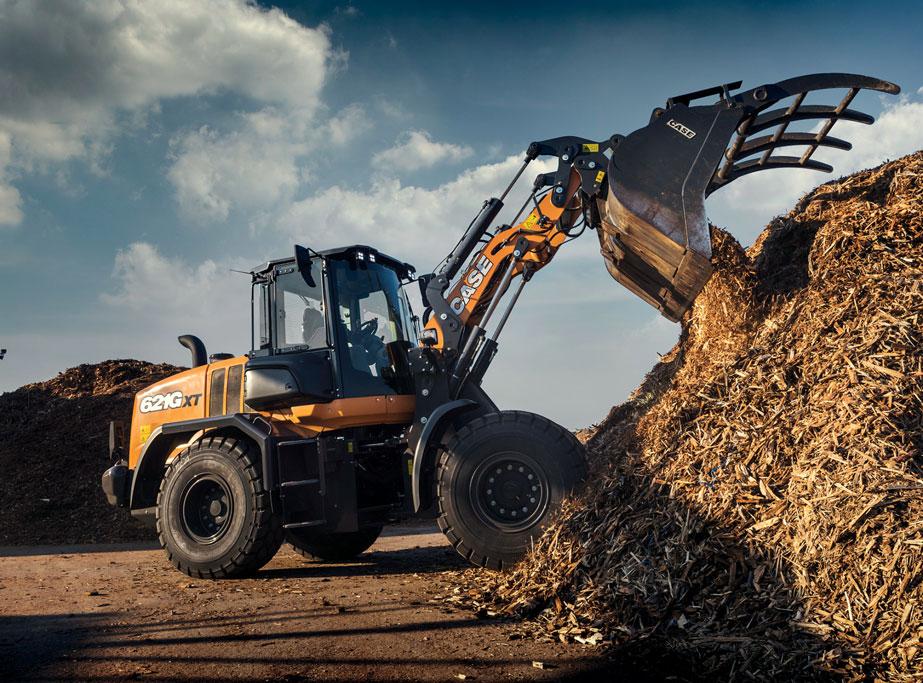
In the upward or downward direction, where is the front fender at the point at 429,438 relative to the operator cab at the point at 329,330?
downward

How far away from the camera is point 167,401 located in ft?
31.2

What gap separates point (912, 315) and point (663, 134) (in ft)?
8.63

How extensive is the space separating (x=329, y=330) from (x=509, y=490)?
8.91 ft

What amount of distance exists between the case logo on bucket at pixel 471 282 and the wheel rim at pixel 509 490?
6.07ft

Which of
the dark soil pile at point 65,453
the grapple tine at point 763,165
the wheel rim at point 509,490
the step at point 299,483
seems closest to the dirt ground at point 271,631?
the wheel rim at point 509,490

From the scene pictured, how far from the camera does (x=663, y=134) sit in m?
6.98

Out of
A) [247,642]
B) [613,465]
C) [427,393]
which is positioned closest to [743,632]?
[613,465]

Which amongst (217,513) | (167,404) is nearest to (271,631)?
(217,513)

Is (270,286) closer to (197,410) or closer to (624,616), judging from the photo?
(197,410)

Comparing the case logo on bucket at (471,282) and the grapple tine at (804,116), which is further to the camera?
the case logo on bucket at (471,282)

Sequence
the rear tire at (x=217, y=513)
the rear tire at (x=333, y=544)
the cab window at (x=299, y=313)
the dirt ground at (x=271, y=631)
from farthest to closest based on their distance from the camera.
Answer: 1. the rear tire at (x=333, y=544)
2. the cab window at (x=299, y=313)
3. the rear tire at (x=217, y=513)
4. the dirt ground at (x=271, y=631)

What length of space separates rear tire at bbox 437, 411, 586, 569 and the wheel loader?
0.04ft

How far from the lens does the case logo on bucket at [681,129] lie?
6879 mm

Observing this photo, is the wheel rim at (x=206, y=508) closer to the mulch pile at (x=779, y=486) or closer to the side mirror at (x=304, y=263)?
the side mirror at (x=304, y=263)
